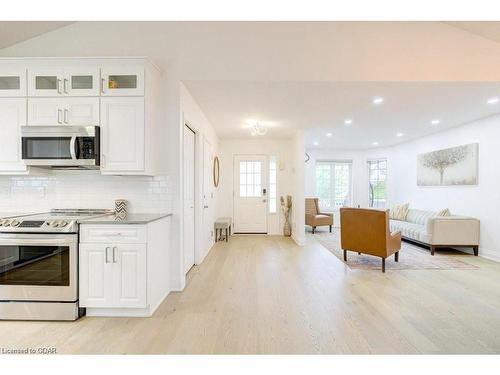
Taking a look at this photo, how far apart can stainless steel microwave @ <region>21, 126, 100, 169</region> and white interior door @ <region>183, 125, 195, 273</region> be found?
1.14 m

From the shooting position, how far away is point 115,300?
253 cm

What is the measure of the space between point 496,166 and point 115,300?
19.9 ft

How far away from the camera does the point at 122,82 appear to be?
2859 mm

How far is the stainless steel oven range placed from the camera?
2475 millimetres

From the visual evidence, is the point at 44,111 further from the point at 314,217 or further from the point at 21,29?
the point at 314,217

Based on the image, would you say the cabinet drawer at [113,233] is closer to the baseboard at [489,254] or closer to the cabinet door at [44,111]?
the cabinet door at [44,111]

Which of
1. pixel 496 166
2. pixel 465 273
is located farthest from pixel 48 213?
pixel 496 166

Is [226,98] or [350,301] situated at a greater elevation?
[226,98]

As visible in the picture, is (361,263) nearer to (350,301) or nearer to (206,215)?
(350,301)

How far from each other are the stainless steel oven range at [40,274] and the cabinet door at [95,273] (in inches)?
2.3

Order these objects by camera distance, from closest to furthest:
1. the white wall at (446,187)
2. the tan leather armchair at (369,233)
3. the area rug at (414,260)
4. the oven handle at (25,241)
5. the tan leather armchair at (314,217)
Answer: the oven handle at (25,241), the tan leather armchair at (369,233), the area rug at (414,260), the white wall at (446,187), the tan leather armchair at (314,217)

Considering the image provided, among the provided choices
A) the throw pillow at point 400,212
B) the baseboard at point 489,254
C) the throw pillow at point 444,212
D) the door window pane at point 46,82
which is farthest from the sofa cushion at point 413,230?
the door window pane at point 46,82

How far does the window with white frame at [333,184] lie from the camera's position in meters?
8.93

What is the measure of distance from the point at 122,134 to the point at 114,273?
4.50 feet
